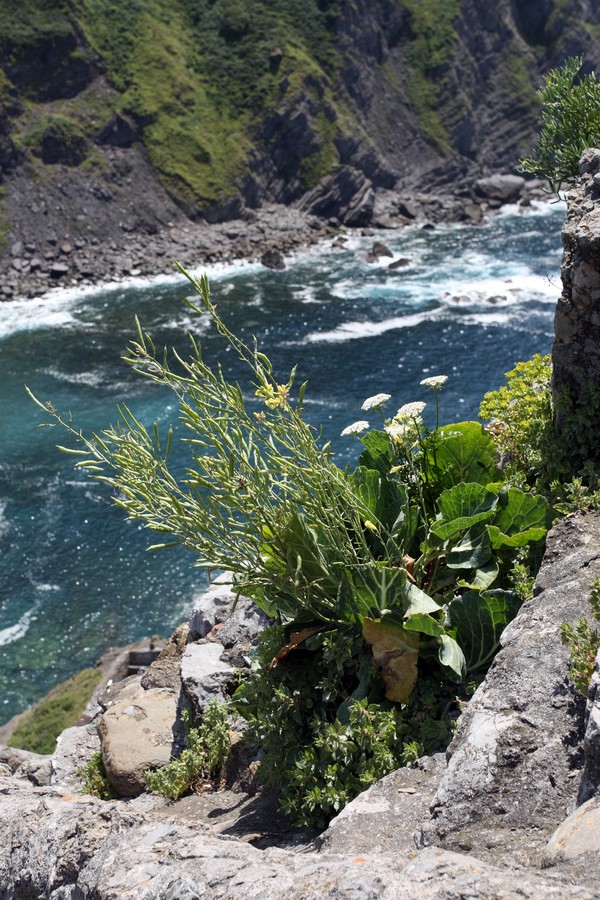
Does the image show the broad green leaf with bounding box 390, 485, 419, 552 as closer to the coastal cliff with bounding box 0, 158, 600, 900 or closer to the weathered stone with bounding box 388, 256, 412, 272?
the coastal cliff with bounding box 0, 158, 600, 900

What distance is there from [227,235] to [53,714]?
62.8m

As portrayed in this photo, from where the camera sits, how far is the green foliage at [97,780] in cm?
999

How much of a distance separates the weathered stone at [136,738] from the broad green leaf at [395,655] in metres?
3.73

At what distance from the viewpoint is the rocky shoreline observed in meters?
67.9

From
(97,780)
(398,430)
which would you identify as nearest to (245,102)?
(97,780)

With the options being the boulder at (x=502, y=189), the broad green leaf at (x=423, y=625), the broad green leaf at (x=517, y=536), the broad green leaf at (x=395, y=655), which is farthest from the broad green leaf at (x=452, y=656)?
the boulder at (x=502, y=189)

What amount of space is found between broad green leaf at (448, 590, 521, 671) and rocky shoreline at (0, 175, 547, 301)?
2218 inches

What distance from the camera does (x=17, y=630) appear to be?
1009 inches

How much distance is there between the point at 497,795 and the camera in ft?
16.9

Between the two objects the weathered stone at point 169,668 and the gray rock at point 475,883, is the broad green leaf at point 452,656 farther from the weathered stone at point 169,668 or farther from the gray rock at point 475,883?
the weathered stone at point 169,668

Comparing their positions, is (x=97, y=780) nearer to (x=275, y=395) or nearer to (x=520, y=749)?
(x=275, y=395)

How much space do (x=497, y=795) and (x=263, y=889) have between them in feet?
5.40

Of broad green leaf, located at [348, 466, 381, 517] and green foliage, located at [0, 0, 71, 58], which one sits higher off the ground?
green foliage, located at [0, 0, 71, 58]

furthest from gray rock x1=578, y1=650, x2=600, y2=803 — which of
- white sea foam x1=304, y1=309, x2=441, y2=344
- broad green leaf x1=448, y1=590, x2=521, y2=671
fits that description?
white sea foam x1=304, y1=309, x2=441, y2=344
